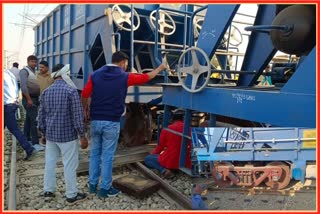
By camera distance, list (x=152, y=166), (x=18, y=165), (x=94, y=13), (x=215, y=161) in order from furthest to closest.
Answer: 1. (x=94, y=13)
2. (x=18, y=165)
3. (x=152, y=166)
4. (x=215, y=161)

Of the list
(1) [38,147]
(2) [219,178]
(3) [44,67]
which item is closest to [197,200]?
(2) [219,178]

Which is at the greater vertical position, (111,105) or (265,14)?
(265,14)

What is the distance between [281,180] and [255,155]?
45cm

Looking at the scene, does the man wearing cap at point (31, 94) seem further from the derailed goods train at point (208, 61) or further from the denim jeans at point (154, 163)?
the denim jeans at point (154, 163)

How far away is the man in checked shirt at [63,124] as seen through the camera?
3.73 m

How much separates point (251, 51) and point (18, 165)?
395 cm

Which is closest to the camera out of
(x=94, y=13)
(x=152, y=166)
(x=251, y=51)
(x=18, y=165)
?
(x=251, y=51)

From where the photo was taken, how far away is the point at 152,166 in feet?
16.4

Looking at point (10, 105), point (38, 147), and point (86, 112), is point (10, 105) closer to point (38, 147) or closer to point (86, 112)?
point (38, 147)

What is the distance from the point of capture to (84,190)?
14.1 ft

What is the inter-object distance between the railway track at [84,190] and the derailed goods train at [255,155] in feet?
2.00

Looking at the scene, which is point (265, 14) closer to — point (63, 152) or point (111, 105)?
point (111, 105)

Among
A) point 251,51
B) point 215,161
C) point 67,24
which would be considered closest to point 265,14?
point 251,51

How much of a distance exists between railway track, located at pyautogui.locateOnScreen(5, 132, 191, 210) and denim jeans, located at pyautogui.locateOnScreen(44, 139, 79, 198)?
17cm
